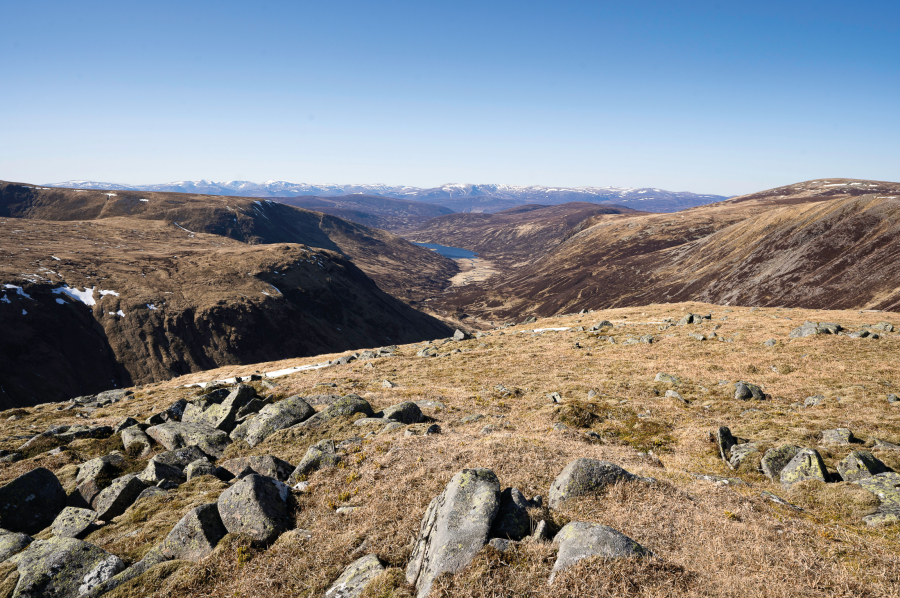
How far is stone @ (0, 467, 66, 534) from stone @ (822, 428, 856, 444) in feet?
119

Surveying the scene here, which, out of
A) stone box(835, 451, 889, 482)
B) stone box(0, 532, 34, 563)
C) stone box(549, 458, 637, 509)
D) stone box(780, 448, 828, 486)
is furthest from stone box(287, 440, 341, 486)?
stone box(835, 451, 889, 482)

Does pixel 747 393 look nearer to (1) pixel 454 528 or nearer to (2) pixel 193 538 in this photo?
(1) pixel 454 528

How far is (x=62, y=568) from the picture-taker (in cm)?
1153

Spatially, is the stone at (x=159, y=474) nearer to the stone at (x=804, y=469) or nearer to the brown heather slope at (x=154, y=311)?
the stone at (x=804, y=469)

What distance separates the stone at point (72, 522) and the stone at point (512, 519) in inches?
630

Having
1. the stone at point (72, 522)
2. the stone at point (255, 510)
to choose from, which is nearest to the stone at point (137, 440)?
the stone at point (72, 522)

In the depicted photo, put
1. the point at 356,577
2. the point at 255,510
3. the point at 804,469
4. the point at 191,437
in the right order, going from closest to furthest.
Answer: the point at 356,577 < the point at 255,510 < the point at 804,469 < the point at 191,437

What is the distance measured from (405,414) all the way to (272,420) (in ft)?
26.9

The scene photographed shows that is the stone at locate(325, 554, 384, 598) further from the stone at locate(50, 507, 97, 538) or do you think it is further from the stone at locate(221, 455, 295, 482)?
the stone at locate(50, 507, 97, 538)

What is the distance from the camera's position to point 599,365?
3828 centimetres

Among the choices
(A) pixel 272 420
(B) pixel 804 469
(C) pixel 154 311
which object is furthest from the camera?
(C) pixel 154 311

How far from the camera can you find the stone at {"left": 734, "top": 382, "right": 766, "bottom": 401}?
26.9 metres

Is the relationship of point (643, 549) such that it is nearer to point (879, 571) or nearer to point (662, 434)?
point (879, 571)

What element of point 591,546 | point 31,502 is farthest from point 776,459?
point 31,502
